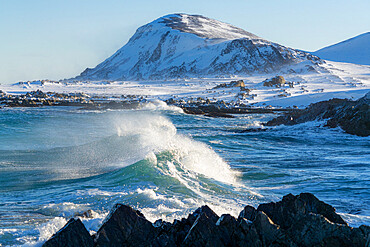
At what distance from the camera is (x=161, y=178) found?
1188 centimetres

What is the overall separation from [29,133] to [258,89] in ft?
195

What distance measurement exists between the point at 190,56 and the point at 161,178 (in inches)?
5787

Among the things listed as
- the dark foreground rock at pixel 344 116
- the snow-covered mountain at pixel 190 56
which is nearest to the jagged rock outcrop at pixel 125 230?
the dark foreground rock at pixel 344 116

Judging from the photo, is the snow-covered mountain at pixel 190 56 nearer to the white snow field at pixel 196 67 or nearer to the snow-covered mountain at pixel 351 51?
the white snow field at pixel 196 67

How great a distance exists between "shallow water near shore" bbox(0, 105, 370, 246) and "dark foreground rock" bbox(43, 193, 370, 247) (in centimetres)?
103

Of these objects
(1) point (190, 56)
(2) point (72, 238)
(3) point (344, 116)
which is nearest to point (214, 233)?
(2) point (72, 238)

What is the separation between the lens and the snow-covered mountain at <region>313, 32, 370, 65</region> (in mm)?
169625

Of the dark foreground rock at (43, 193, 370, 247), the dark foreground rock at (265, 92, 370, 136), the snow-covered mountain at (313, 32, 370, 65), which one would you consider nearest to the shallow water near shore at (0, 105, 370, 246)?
the dark foreground rock at (43, 193, 370, 247)

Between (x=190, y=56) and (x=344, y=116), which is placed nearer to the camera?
(x=344, y=116)

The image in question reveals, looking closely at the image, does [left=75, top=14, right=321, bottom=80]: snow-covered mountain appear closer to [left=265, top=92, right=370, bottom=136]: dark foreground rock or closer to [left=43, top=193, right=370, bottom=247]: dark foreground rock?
[left=265, top=92, right=370, bottom=136]: dark foreground rock

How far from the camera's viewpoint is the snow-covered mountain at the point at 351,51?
170 meters

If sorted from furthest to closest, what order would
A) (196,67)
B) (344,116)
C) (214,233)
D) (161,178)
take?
(196,67)
(344,116)
(161,178)
(214,233)

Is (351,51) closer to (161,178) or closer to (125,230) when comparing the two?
(161,178)

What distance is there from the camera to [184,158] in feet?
49.2
